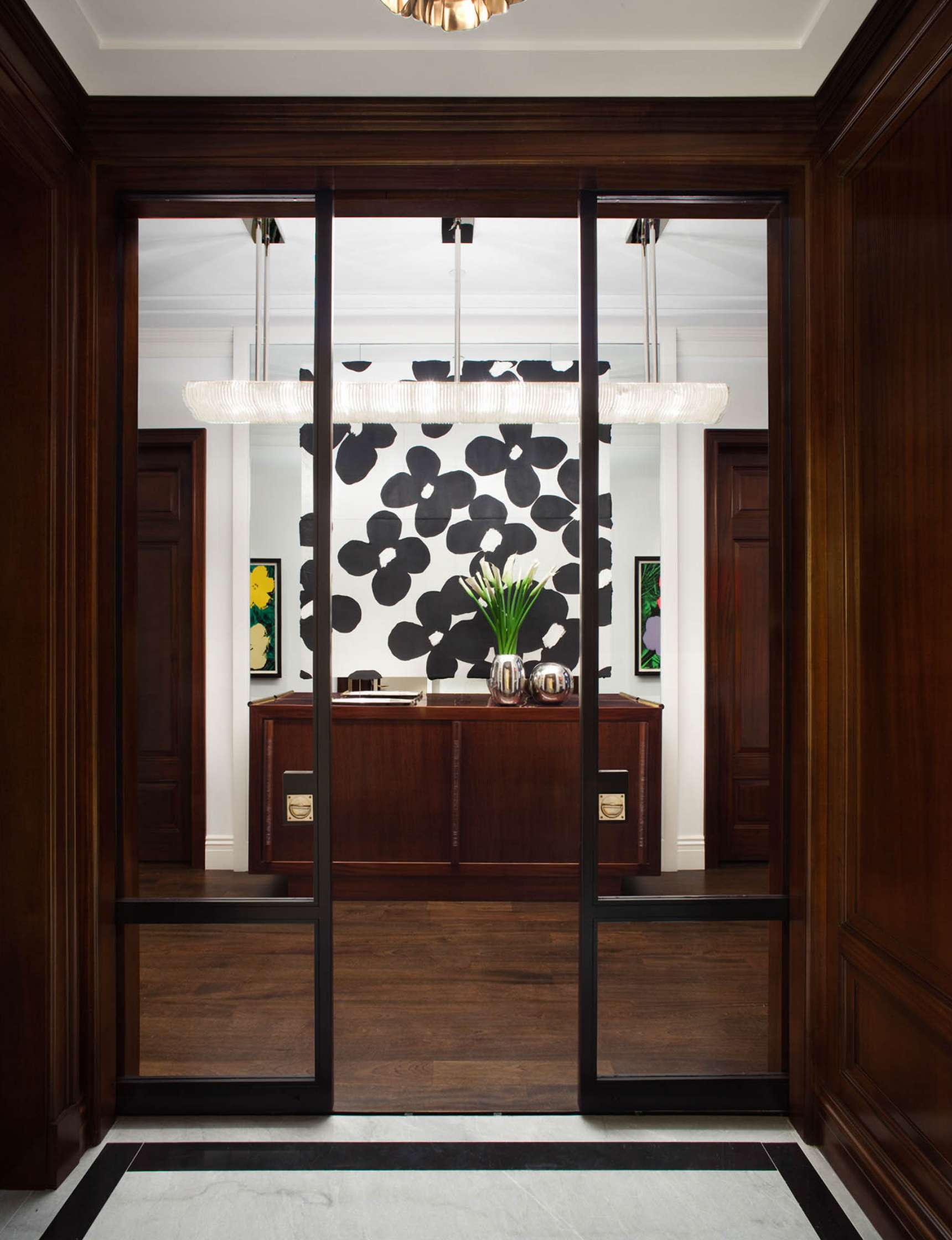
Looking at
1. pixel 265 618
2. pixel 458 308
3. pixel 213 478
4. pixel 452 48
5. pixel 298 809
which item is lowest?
pixel 298 809

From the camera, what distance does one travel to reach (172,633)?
4242mm

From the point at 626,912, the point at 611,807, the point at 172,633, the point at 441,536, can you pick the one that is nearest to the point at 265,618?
the point at 172,633

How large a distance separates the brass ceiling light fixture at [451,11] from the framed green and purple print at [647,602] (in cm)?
295

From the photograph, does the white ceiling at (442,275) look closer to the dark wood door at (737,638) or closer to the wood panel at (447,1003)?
the dark wood door at (737,638)

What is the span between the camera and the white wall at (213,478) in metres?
4.16

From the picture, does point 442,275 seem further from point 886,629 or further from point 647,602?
point 886,629

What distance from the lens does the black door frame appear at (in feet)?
7.07

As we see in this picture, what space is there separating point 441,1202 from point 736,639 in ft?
10.2

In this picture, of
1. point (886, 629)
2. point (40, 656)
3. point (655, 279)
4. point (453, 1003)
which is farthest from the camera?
point (655, 279)

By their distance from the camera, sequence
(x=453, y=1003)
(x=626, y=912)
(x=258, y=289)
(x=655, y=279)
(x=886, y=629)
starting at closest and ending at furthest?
(x=886, y=629) < (x=626, y=912) < (x=453, y=1003) < (x=655, y=279) < (x=258, y=289)

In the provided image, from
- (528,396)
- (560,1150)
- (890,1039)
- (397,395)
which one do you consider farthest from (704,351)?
(560,1150)

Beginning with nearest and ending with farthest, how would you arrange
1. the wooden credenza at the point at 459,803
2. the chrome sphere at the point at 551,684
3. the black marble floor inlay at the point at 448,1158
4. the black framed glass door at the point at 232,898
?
the black marble floor inlay at the point at 448,1158
the black framed glass door at the point at 232,898
the wooden credenza at the point at 459,803
the chrome sphere at the point at 551,684

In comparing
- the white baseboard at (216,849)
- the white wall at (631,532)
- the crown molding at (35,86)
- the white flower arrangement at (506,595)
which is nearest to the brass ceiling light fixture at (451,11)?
the crown molding at (35,86)

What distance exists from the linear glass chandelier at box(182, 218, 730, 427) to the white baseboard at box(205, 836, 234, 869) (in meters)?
2.07
